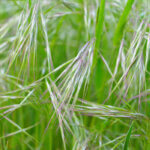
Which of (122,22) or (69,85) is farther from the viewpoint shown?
(122,22)

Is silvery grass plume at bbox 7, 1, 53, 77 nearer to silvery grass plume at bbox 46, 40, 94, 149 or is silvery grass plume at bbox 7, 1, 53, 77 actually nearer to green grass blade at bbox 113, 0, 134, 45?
silvery grass plume at bbox 46, 40, 94, 149

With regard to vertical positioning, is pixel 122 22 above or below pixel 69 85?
above

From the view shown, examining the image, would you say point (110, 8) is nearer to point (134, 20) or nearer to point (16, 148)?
point (134, 20)

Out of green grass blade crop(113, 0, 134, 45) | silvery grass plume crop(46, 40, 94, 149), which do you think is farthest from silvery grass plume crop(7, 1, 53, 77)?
green grass blade crop(113, 0, 134, 45)

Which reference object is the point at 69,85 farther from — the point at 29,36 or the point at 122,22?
the point at 122,22

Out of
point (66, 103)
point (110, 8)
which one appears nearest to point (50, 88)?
point (66, 103)

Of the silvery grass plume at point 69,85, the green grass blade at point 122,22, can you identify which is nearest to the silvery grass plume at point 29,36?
the silvery grass plume at point 69,85

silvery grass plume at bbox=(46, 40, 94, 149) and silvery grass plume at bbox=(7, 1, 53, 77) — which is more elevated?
silvery grass plume at bbox=(7, 1, 53, 77)

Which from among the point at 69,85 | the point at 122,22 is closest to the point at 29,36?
the point at 69,85

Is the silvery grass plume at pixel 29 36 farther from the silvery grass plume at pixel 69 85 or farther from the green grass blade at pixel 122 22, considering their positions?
the green grass blade at pixel 122 22
